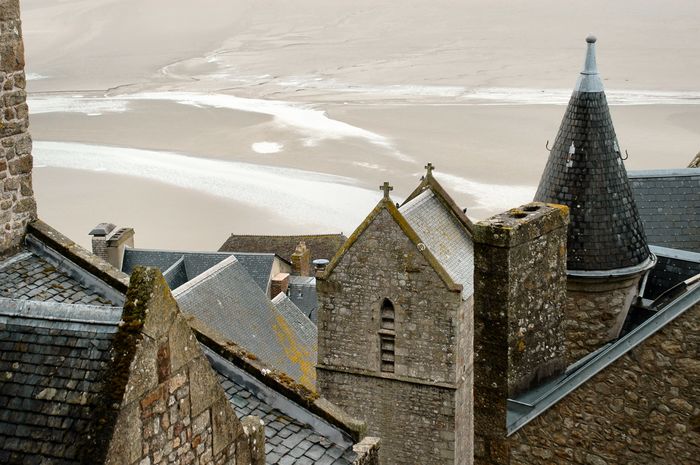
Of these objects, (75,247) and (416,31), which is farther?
(416,31)

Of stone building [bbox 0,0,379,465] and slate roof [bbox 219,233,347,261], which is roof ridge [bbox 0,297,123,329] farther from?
slate roof [bbox 219,233,347,261]

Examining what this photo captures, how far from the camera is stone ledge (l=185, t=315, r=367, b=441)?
25.2 ft

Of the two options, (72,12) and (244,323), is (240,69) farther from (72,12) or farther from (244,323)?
(244,323)

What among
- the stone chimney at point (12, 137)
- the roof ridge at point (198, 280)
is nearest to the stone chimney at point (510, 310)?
the stone chimney at point (12, 137)

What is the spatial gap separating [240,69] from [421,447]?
56.1 metres

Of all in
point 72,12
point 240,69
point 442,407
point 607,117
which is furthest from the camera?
point 72,12

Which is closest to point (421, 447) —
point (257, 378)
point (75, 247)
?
point (257, 378)

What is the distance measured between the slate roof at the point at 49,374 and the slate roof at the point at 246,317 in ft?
37.6

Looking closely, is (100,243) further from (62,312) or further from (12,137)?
(62,312)

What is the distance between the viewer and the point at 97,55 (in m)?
76.8

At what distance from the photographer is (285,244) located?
1219 inches

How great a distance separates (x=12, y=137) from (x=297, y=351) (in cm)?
1250

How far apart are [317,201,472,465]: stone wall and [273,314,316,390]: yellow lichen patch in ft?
3.65

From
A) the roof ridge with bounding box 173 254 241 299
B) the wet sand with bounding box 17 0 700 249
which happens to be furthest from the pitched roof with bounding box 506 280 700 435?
the wet sand with bounding box 17 0 700 249
